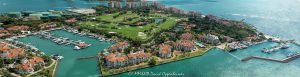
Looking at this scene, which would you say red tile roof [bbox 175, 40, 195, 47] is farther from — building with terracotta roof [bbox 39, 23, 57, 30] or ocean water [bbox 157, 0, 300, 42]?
building with terracotta roof [bbox 39, 23, 57, 30]

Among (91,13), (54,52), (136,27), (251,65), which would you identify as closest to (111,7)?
(91,13)

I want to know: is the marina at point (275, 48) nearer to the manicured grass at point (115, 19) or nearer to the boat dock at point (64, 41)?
the boat dock at point (64, 41)

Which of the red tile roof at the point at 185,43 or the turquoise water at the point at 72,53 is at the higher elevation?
the red tile roof at the point at 185,43

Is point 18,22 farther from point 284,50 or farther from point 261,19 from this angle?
point 261,19

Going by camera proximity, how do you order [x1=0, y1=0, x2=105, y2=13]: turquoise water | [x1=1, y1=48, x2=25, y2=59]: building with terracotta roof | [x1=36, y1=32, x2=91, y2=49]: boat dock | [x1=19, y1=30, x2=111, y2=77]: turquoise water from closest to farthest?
[x1=19, y1=30, x2=111, y2=77]: turquoise water
[x1=1, y1=48, x2=25, y2=59]: building with terracotta roof
[x1=36, y1=32, x2=91, y2=49]: boat dock
[x1=0, y1=0, x2=105, y2=13]: turquoise water

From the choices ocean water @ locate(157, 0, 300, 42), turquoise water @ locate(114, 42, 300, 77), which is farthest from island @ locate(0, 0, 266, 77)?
ocean water @ locate(157, 0, 300, 42)

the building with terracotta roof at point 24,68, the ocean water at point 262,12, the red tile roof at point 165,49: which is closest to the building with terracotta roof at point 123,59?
the red tile roof at point 165,49

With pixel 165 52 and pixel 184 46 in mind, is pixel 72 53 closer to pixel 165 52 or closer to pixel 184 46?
pixel 165 52
